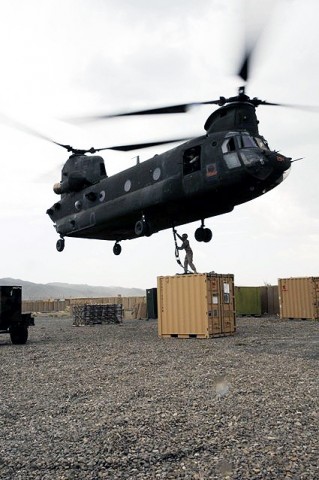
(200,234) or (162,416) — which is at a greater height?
(200,234)

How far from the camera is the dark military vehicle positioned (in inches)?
547

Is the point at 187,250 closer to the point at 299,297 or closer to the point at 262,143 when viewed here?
the point at 262,143

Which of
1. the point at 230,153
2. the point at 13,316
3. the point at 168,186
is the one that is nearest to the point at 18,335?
the point at 13,316

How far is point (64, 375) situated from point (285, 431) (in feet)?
16.6

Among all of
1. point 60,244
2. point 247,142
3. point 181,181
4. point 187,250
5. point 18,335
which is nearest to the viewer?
point 247,142

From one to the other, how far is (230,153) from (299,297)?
1269 cm

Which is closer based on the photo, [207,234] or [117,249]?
[207,234]

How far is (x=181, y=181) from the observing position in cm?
1528

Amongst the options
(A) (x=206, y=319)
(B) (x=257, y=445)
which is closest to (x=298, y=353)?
(A) (x=206, y=319)

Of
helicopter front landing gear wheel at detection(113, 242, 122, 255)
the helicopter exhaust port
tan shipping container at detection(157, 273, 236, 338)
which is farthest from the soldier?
the helicopter exhaust port

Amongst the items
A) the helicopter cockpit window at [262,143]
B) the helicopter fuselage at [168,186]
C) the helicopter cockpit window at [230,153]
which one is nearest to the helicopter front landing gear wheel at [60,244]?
the helicopter fuselage at [168,186]

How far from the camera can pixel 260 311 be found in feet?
96.6

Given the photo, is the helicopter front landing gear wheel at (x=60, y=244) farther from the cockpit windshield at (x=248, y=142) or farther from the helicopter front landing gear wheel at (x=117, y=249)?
the cockpit windshield at (x=248, y=142)

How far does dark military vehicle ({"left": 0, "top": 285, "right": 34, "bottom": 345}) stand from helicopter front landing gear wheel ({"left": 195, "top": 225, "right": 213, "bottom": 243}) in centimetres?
737
